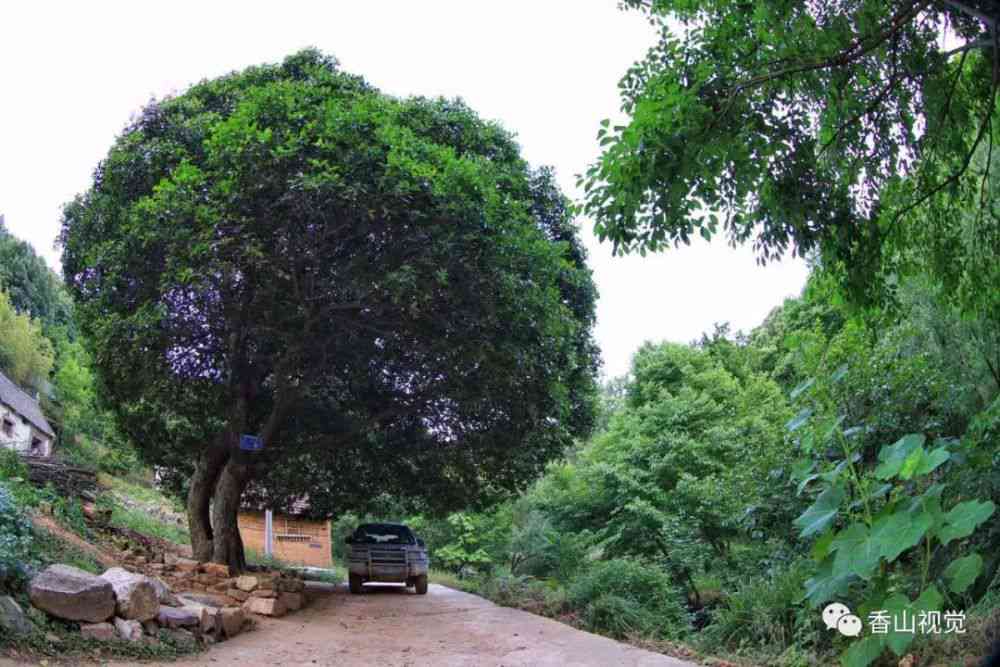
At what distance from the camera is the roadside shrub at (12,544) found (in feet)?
23.7

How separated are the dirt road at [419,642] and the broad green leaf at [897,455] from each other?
485cm

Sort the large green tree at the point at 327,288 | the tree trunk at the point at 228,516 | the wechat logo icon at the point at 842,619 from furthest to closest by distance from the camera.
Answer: the tree trunk at the point at 228,516, the large green tree at the point at 327,288, the wechat logo icon at the point at 842,619

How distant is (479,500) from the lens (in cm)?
1836

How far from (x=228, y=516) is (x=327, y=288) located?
5.69 m

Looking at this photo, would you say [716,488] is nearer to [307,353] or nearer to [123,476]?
[307,353]

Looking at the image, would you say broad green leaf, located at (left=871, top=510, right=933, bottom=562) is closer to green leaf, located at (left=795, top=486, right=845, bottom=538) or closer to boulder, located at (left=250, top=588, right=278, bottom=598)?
green leaf, located at (left=795, top=486, right=845, bottom=538)

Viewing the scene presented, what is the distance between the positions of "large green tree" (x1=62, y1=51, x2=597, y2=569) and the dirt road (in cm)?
342

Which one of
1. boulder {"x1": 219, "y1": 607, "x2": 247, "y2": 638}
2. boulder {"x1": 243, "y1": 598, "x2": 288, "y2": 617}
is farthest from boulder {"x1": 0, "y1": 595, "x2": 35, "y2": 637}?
boulder {"x1": 243, "y1": 598, "x2": 288, "y2": 617}

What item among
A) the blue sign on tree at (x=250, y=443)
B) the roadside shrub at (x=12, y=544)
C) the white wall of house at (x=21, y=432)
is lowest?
the roadside shrub at (x=12, y=544)

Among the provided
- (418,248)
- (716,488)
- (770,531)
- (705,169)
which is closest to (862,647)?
(705,169)

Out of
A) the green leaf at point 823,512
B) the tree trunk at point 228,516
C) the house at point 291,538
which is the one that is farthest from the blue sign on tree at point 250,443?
the house at point 291,538

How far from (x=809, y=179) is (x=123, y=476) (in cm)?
3361

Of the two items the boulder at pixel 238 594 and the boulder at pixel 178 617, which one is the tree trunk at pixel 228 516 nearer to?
the boulder at pixel 238 594

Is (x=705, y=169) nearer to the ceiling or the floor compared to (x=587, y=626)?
nearer to the ceiling
